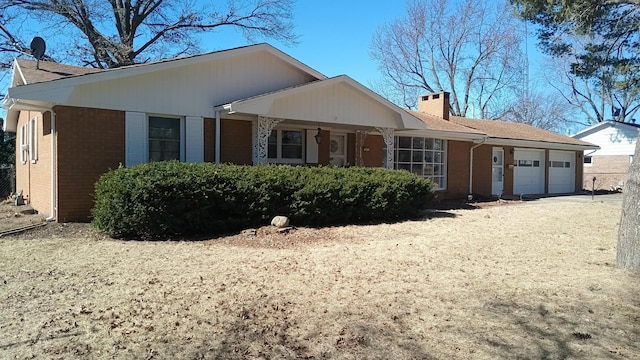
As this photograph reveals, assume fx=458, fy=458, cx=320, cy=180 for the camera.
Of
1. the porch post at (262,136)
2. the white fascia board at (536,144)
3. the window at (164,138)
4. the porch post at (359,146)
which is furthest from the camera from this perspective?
the white fascia board at (536,144)

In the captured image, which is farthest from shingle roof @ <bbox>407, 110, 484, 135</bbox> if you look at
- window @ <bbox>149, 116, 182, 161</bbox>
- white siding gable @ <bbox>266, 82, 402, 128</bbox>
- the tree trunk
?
the tree trunk

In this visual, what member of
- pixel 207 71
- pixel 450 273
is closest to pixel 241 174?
pixel 207 71

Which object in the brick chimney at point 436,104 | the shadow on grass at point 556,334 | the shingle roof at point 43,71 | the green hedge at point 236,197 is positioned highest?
the brick chimney at point 436,104

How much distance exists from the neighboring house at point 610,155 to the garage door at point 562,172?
6859mm

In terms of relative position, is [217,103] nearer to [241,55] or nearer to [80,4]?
[241,55]

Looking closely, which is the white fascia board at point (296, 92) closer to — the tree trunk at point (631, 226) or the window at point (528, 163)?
the tree trunk at point (631, 226)

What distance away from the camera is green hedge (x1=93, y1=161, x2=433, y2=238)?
8359 mm

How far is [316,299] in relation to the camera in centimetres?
517

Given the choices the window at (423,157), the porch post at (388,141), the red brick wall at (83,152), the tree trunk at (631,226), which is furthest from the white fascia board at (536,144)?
the red brick wall at (83,152)

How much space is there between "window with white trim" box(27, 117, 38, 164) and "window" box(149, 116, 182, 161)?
3806 mm

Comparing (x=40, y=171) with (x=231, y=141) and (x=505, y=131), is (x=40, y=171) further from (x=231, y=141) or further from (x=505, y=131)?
(x=505, y=131)

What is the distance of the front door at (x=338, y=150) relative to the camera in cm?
1510

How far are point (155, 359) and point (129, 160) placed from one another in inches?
315

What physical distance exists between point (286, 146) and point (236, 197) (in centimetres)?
486
